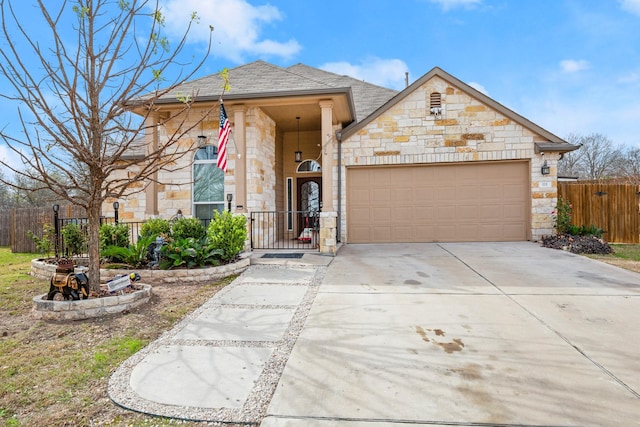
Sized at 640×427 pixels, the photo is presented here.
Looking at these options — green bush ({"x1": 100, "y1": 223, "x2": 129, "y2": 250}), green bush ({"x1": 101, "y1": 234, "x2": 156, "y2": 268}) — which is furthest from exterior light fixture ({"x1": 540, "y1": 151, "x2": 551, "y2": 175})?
green bush ({"x1": 100, "y1": 223, "x2": 129, "y2": 250})

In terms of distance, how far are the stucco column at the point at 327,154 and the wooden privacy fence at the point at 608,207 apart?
6.97 m

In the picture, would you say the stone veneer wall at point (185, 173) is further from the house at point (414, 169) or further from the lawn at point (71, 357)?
the lawn at point (71, 357)

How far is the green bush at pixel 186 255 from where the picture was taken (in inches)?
242

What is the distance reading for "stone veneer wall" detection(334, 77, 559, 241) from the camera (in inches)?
368

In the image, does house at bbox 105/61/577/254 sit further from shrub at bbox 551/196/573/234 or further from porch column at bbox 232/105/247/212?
porch column at bbox 232/105/247/212

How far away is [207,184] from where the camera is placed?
29.7ft

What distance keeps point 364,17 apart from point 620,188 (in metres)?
9.13

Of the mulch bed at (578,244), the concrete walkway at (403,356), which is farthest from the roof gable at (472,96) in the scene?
the concrete walkway at (403,356)

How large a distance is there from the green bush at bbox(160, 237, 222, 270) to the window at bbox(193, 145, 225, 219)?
279 cm

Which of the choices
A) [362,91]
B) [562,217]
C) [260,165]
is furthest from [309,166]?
[562,217]

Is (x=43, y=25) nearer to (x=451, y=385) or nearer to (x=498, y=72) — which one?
(x=451, y=385)

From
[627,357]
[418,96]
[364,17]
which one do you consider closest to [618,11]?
[418,96]

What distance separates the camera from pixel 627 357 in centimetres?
285

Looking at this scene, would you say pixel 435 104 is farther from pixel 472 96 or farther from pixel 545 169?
pixel 545 169
